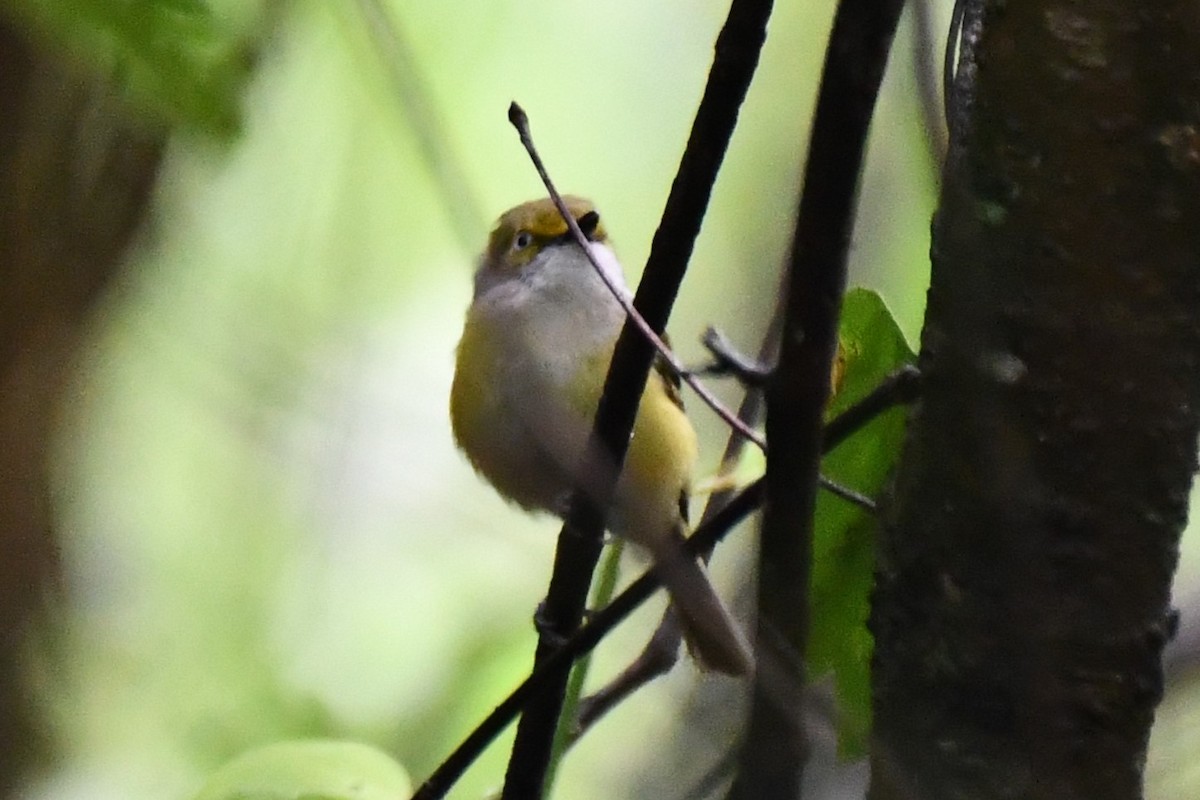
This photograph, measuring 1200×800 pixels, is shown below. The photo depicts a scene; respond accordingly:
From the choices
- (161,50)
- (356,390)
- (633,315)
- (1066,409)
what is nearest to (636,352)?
(633,315)

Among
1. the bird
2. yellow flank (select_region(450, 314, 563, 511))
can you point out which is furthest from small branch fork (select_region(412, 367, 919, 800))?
yellow flank (select_region(450, 314, 563, 511))

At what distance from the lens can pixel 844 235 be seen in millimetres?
318

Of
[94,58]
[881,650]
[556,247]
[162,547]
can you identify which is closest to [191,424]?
[162,547]

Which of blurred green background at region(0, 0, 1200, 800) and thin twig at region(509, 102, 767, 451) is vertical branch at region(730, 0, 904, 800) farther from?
blurred green background at region(0, 0, 1200, 800)

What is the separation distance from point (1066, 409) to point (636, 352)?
0.49 ft

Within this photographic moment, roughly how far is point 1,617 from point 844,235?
2.60 ft

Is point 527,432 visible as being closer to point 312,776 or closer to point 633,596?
point 312,776

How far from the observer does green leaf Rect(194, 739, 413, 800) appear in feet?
2.07

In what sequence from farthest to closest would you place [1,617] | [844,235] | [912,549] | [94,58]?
[1,617] < [94,58] < [912,549] < [844,235]

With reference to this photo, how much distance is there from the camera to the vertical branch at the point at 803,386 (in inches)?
12.0

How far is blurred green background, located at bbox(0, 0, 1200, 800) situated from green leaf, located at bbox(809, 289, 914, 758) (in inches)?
11.5

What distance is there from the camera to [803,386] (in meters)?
0.34

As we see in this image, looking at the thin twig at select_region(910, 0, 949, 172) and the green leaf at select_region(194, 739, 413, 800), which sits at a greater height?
the thin twig at select_region(910, 0, 949, 172)

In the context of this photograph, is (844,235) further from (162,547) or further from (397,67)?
(162,547)
